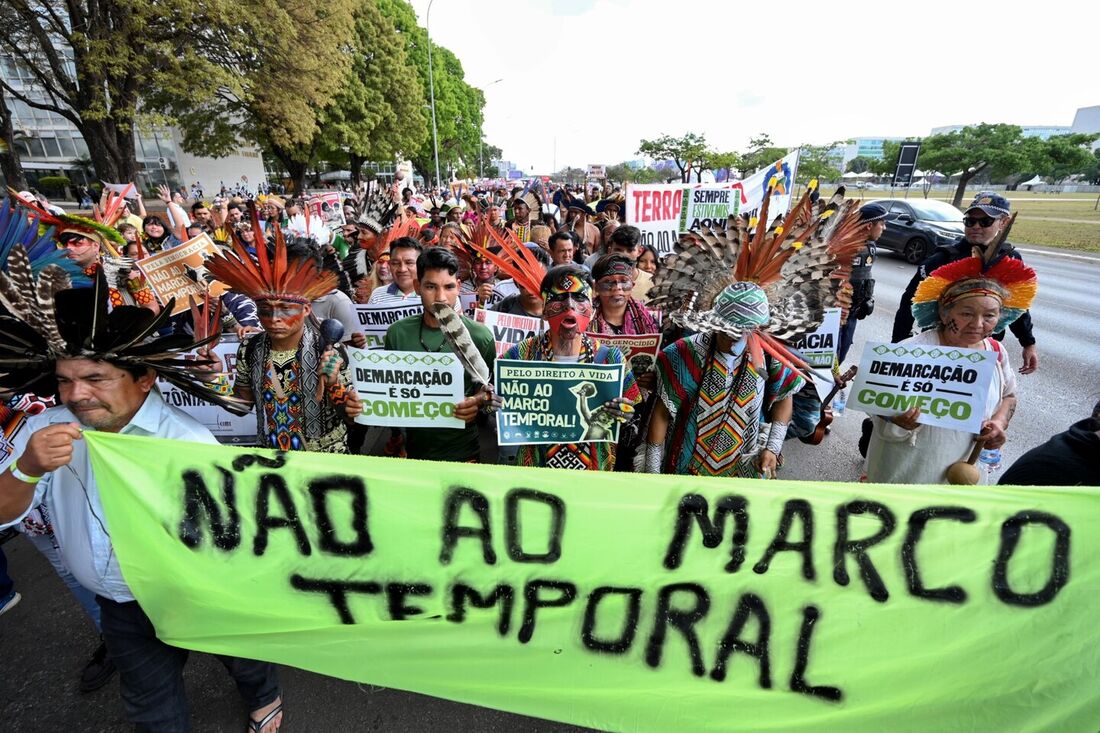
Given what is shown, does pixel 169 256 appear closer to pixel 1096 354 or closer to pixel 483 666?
pixel 483 666

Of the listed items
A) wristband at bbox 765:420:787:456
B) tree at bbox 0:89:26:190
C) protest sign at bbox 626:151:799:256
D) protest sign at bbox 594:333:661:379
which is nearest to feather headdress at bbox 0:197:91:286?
protest sign at bbox 594:333:661:379

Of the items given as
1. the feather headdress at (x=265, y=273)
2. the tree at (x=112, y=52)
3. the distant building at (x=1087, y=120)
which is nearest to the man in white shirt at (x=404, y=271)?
the feather headdress at (x=265, y=273)

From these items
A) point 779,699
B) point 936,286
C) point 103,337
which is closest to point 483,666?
point 779,699

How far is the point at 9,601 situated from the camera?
10.4ft

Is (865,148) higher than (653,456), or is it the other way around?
(865,148)

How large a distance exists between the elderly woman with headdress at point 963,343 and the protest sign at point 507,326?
2.29m

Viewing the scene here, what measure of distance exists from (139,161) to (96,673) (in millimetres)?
54855

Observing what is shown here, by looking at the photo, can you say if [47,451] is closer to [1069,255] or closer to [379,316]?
[379,316]

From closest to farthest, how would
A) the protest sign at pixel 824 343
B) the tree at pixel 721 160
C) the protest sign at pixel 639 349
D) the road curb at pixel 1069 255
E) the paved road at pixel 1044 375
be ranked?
the protest sign at pixel 639 349
the protest sign at pixel 824 343
the paved road at pixel 1044 375
the road curb at pixel 1069 255
the tree at pixel 721 160

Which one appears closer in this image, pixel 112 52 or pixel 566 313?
pixel 566 313

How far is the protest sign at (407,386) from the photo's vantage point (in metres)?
2.53

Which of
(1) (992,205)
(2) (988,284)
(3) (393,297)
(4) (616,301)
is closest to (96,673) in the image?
(3) (393,297)

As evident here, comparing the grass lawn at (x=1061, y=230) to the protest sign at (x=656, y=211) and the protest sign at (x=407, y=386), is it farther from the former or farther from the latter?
the protest sign at (x=407, y=386)

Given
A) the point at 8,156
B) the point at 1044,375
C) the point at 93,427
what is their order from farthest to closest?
1. the point at 8,156
2. the point at 1044,375
3. the point at 93,427
